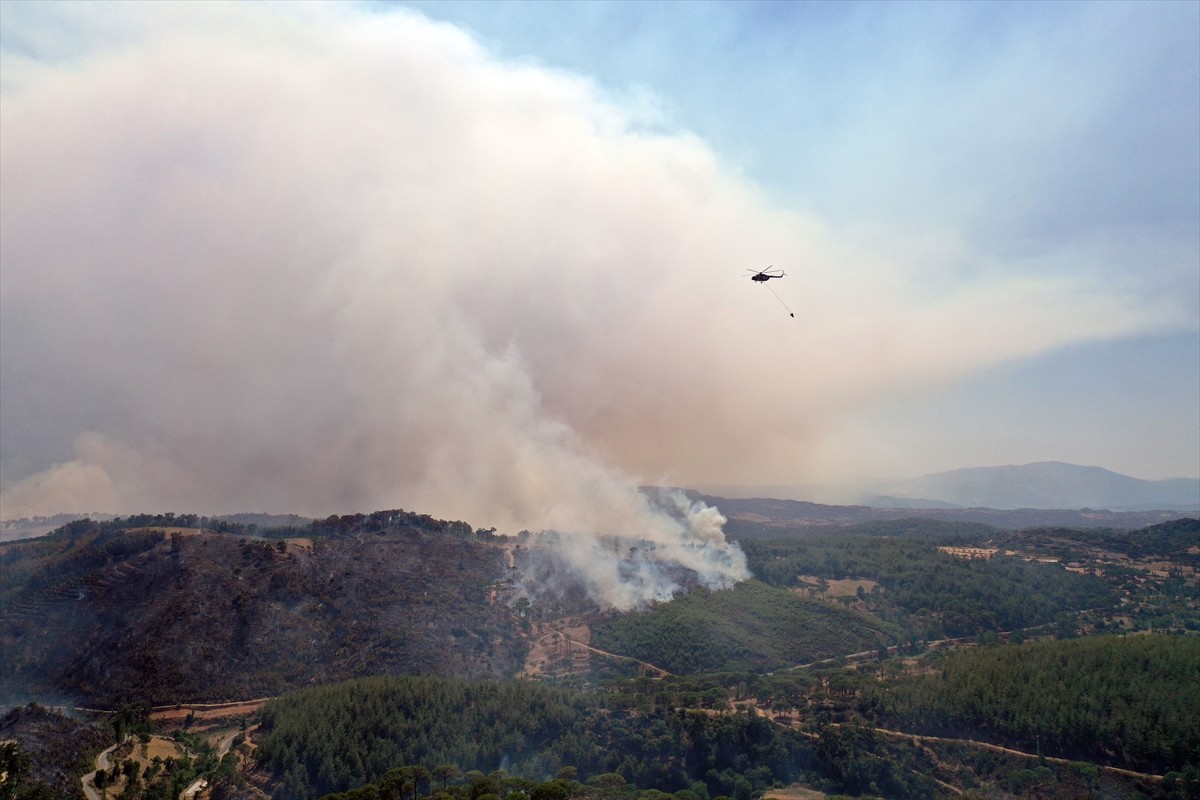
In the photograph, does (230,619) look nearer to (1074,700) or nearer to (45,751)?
(45,751)

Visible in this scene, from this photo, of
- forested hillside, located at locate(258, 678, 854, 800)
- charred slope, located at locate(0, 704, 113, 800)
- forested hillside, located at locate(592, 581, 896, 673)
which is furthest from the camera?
forested hillside, located at locate(592, 581, 896, 673)

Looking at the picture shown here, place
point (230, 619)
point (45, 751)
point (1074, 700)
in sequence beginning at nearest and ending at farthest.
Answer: point (45, 751) < point (1074, 700) < point (230, 619)

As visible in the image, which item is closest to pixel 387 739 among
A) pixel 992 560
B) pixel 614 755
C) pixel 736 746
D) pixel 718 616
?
Answer: pixel 614 755

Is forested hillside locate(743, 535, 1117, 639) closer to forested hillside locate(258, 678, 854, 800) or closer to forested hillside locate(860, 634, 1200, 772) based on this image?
forested hillside locate(860, 634, 1200, 772)

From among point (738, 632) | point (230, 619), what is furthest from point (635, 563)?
point (230, 619)

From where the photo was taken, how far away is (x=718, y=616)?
109625mm

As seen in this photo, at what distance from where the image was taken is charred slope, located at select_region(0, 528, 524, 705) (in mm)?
94812

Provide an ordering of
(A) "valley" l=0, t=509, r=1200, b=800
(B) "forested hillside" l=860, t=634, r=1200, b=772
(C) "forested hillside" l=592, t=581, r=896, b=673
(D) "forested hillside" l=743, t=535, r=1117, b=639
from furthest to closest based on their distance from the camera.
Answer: (D) "forested hillside" l=743, t=535, r=1117, b=639
(C) "forested hillside" l=592, t=581, r=896, b=673
(A) "valley" l=0, t=509, r=1200, b=800
(B) "forested hillside" l=860, t=634, r=1200, b=772

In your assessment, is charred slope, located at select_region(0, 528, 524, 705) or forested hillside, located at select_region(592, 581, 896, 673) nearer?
charred slope, located at select_region(0, 528, 524, 705)

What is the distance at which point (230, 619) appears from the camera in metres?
104

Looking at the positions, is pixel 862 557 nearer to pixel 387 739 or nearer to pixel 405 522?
pixel 405 522

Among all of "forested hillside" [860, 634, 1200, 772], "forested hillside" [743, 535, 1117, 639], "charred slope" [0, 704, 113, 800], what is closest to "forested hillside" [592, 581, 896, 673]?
"forested hillside" [743, 535, 1117, 639]

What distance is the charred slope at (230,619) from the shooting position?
94.8m

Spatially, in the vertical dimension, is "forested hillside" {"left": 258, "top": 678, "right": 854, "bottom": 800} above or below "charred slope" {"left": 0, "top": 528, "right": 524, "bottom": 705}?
below
